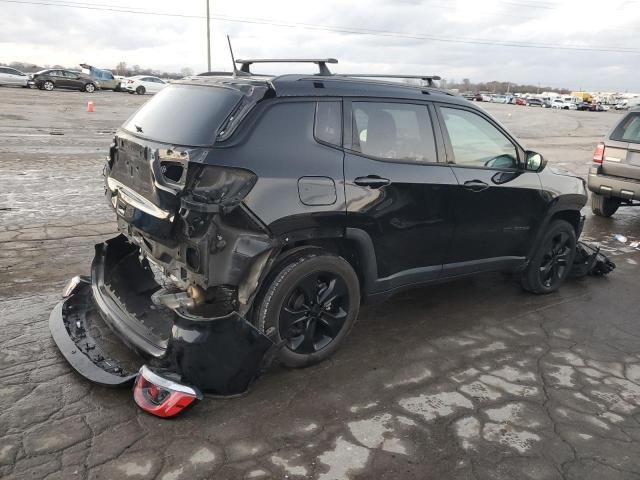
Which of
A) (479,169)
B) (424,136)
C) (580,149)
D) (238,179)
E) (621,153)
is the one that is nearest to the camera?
(238,179)

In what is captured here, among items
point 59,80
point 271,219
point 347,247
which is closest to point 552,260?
point 347,247

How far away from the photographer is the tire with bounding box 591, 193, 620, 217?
884 cm

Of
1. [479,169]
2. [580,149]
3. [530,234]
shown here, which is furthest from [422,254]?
[580,149]

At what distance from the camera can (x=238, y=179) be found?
315 centimetres

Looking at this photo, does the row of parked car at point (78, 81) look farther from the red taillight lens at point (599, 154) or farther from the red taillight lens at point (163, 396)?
the red taillight lens at point (163, 396)

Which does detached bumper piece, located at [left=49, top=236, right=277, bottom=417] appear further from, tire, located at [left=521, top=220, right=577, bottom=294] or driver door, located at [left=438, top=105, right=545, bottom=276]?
tire, located at [left=521, top=220, right=577, bottom=294]

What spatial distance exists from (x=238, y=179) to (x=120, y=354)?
1492 mm

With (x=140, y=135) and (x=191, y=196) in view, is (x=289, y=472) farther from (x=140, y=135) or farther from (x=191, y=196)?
(x=140, y=135)

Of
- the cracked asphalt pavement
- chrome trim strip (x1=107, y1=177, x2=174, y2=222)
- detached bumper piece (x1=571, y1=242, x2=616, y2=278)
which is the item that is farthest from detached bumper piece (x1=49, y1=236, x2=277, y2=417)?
detached bumper piece (x1=571, y1=242, x2=616, y2=278)

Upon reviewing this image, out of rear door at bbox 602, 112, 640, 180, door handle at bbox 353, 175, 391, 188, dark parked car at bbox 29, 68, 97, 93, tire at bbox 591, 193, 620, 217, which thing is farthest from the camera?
dark parked car at bbox 29, 68, 97, 93

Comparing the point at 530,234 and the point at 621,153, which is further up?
the point at 621,153

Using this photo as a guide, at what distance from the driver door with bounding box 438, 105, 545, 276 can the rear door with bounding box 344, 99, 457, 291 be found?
6.0 inches

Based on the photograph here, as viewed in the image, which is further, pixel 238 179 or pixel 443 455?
pixel 238 179

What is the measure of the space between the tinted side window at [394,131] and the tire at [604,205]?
19.2 feet
